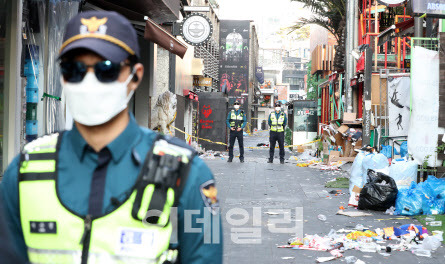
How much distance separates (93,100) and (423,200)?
342 inches

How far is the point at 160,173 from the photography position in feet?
6.21

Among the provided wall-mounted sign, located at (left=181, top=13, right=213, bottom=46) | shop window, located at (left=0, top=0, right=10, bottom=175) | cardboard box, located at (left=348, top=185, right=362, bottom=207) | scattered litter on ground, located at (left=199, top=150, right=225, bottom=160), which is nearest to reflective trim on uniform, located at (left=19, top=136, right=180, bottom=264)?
shop window, located at (left=0, top=0, right=10, bottom=175)

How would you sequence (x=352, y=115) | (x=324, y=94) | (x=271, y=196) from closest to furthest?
(x=271, y=196) < (x=352, y=115) < (x=324, y=94)

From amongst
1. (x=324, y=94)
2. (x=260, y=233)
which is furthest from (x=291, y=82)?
(x=260, y=233)

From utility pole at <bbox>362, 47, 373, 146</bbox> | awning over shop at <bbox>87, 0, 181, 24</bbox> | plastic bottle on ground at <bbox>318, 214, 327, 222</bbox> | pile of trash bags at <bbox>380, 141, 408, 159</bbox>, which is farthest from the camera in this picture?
utility pole at <bbox>362, 47, 373, 146</bbox>

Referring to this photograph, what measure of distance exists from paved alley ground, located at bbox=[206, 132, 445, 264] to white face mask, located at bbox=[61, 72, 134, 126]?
4.78m

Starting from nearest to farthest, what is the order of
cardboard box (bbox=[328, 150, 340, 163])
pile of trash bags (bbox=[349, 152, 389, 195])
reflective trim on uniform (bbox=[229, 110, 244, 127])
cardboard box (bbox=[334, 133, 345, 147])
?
pile of trash bags (bbox=[349, 152, 389, 195]), cardboard box (bbox=[328, 150, 340, 163]), cardboard box (bbox=[334, 133, 345, 147]), reflective trim on uniform (bbox=[229, 110, 244, 127])

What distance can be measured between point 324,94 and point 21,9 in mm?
24095

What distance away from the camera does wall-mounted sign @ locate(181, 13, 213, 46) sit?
21.1 metres

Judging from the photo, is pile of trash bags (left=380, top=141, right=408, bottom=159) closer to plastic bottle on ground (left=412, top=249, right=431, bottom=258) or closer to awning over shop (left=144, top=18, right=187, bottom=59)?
awning over shop (left=144, top=18, right=187, bottom=59)

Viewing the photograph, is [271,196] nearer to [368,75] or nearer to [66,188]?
[368,75]

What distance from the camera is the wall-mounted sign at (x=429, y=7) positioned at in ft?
34.3

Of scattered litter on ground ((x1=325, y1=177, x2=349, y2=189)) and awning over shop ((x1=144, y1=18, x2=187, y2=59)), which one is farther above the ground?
awning over shop ((x1=144, y1=18, x2=187, y2=59))

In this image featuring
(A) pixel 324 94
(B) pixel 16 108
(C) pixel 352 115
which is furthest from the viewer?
(A) pixel 324 94
